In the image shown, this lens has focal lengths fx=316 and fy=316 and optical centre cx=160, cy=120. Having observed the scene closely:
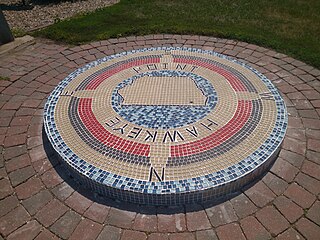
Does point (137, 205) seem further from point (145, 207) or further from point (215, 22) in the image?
point (215, 22)

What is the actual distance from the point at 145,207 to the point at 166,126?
4.71 ft

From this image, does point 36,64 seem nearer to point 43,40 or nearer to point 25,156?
point 43,40

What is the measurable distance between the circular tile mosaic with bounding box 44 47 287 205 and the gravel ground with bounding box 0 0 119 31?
3858 mm

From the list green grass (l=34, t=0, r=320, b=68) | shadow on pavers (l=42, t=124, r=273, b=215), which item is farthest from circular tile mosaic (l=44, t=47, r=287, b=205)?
green grass (l=34, t=0, r=320, b=68)

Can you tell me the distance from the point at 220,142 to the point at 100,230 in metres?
2.07

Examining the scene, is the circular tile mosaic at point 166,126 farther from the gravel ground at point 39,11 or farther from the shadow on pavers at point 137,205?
the gravel ground at point 39,11

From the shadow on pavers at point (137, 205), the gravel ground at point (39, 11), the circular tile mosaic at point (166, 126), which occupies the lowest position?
the shadow on pavers at point (137, 205)

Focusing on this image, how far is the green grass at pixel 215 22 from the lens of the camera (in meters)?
8.02

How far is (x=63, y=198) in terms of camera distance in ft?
13.6

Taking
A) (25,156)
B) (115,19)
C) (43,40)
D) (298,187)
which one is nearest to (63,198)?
(25,156)

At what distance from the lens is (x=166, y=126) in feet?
16.4

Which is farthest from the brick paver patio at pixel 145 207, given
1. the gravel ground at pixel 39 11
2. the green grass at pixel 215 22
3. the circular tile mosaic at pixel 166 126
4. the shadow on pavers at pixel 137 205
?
the gravel ground at pixel 39 11

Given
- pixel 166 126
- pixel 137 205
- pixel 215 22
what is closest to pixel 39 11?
pixel 215 22

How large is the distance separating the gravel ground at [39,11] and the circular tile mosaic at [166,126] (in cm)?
386
